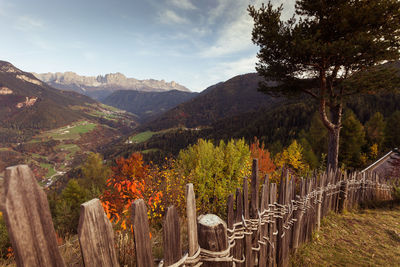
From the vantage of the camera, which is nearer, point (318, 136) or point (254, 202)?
point (254, 202)

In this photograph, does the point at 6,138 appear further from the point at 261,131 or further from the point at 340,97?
the point at 340,97

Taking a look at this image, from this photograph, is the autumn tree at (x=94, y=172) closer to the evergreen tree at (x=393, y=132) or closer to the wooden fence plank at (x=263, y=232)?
the wooden fence plank at (x=263, y=232)

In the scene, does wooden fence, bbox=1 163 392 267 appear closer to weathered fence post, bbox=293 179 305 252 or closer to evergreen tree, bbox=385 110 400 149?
weathered fence post, bbox=293 179 305 252

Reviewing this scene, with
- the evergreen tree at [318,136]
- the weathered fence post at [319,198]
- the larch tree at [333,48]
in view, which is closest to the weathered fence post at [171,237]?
the weathered fence post at [319,198]

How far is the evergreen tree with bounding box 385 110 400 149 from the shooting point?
37.4 meters

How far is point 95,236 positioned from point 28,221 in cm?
37

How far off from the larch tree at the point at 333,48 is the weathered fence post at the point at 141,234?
23.6 ft

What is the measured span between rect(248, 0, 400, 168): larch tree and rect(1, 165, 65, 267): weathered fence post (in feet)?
24.8

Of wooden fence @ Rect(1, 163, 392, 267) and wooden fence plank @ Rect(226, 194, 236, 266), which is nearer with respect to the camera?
wooden fence @ Rect(1, 163, 392, 267)

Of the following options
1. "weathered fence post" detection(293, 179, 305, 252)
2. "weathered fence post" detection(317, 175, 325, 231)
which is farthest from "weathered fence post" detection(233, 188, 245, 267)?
"weathered fence post" detection(317, 175, 325, 231)

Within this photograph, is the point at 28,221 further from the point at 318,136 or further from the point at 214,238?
the point at 318,136

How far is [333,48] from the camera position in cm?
609

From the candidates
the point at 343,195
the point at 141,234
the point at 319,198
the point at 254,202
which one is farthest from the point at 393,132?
the point at 141,234

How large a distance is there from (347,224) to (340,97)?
4.92 meters
